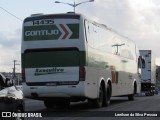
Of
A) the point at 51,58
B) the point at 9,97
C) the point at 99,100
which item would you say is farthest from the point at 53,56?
the point at 9,97

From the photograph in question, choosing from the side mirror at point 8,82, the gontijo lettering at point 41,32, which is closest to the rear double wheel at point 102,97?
the gontijo lettering at point 41,32

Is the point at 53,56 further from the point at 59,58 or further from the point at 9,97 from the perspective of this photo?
the point at 9,97

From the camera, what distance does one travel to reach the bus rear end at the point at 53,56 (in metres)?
20.4

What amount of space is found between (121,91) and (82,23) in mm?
8781

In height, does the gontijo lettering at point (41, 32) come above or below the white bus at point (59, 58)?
above

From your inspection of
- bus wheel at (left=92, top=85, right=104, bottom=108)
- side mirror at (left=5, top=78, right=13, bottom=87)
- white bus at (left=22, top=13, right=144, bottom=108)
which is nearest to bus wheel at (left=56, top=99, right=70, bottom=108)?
bus wheel at (left=92, top=85, right=104, bottom=108)

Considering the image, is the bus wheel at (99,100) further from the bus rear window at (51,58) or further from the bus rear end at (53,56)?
the bus rear window at (51,58)

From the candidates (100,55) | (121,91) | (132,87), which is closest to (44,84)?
(100,55)

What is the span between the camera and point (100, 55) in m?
23.6

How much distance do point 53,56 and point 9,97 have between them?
8659 millimetres

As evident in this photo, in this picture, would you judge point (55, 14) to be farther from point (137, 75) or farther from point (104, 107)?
point (137, 75)

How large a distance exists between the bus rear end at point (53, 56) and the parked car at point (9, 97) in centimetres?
738

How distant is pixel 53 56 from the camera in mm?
20703

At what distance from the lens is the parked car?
11.7m
